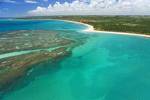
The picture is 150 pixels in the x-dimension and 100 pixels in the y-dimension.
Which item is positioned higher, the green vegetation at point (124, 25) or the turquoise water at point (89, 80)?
the green vegetation at point (124, 25)

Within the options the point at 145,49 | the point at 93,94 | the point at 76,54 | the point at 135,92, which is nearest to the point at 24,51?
the point at 76,54

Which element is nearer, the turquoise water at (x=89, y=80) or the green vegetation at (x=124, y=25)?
the turquoise water at (x=89, y=80)

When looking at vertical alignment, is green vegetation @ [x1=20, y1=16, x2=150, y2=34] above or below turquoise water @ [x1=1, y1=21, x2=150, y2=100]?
above

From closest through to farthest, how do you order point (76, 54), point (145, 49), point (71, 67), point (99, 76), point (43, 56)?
1. point (99, 76)
2. point (71, 67)
3. point (43, 56)
4. point (76, 54)
5. point (145, 49)

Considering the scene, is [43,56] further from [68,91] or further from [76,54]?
[68,91]

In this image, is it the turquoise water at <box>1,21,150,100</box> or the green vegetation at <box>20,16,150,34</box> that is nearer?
the turquoise water at <box>1,21,150,100</box>

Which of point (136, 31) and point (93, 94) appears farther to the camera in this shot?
point (136, 31)

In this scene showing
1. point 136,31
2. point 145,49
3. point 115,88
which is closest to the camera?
point 115,88

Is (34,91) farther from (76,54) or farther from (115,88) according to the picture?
(76,54)
